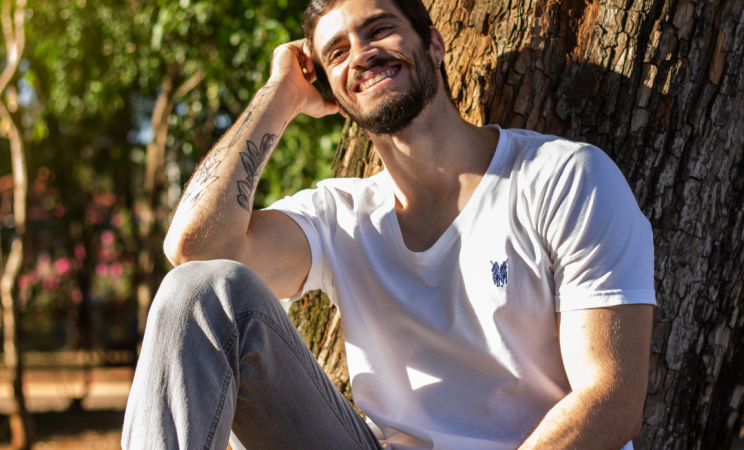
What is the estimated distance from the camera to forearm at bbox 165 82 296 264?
1.93m

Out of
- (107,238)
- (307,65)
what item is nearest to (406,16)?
(307,65)

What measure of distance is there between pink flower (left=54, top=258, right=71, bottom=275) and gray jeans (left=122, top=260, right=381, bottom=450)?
36.9 ft

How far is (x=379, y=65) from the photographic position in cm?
202

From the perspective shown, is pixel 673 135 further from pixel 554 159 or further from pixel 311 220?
pixel 311 220

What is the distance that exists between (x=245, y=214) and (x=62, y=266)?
11067 mm

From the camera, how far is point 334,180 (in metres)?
2.28

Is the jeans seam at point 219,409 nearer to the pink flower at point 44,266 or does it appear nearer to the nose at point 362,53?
the nose at point 362,53

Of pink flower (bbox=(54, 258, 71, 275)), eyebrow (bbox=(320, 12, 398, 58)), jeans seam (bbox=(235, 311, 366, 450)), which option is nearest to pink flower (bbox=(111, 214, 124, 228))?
pink flower (bbox=(54, 258, 71, 275))

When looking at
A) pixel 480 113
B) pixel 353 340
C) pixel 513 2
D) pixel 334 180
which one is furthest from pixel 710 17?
pixel 353 340

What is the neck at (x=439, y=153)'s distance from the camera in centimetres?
197

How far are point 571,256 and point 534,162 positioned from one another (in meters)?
0.32

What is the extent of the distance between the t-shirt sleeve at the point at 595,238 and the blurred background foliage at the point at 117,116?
259 cm

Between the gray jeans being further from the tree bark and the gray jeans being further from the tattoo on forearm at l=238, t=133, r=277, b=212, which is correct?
the tree bark

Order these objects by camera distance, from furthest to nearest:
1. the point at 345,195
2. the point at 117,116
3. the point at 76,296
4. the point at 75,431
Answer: the point at 76,296, the point at 117,116, the point at 75,431, the point at 345,195
